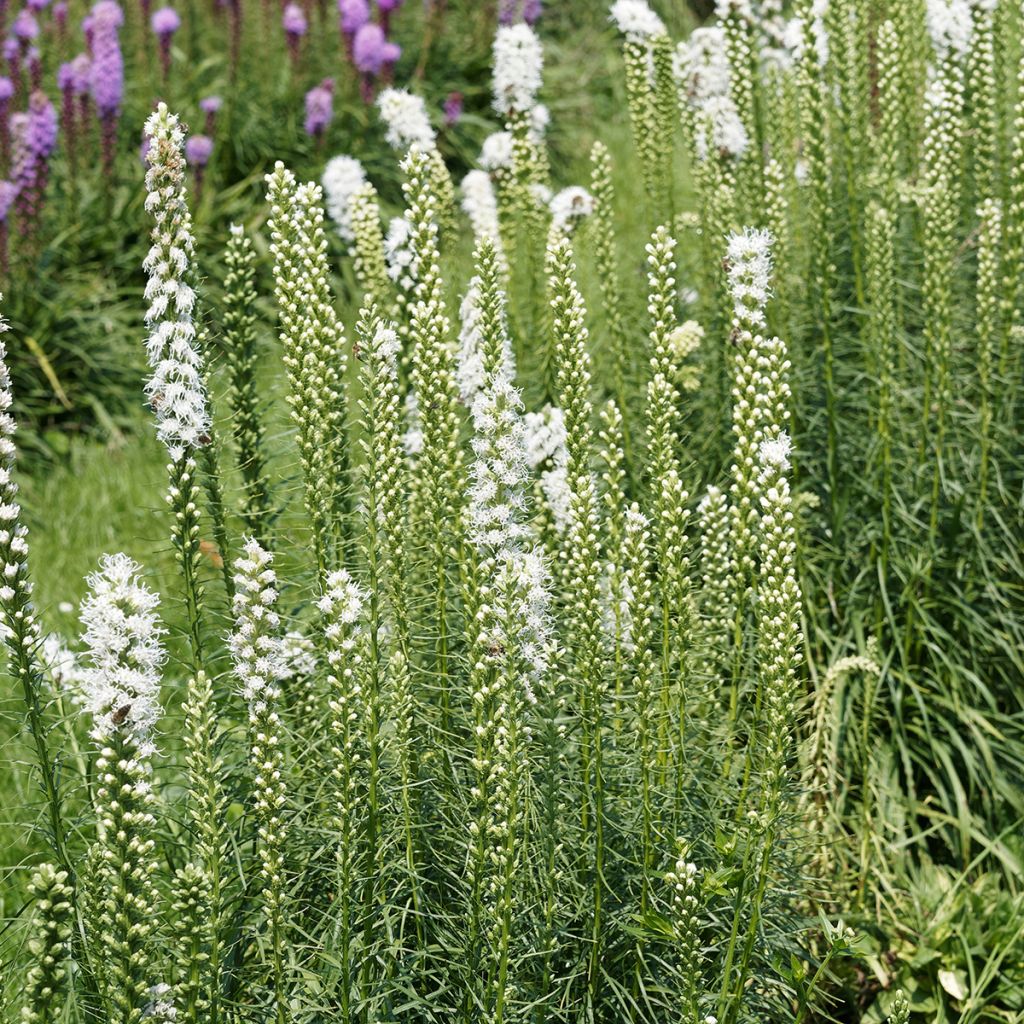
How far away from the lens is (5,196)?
27.1 ft

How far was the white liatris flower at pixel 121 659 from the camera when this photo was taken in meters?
2.66

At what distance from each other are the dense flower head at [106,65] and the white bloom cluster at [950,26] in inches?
215

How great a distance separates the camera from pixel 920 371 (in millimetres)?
5922

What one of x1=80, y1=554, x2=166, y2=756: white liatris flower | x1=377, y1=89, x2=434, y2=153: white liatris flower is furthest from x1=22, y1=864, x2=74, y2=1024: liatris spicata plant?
x1=377, y1=89, x2=434, y2=153: white liatris flower

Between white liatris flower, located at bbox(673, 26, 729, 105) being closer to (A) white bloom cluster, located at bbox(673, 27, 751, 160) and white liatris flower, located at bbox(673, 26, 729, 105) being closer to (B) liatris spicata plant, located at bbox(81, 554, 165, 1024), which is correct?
(A) white bloom cluster, located at bbox(673, 27, 751, 160)

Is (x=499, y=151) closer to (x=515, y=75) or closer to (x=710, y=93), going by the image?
(x=515, y=75)

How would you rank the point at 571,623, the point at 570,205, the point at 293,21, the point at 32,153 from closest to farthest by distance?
the point at 571,623, the point at 570,205, the point at 32,153, the point at 293,21

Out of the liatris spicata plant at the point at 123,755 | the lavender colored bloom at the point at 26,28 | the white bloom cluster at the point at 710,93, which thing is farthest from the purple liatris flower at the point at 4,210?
the liatris spicata plant at the point at 123,755

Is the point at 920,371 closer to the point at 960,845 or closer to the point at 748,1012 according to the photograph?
the point at 960,845

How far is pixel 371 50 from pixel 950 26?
18.1 feet

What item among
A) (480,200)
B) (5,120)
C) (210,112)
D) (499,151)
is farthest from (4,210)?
(499,151)

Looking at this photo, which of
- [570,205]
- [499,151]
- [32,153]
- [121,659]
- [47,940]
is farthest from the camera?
[32,153]

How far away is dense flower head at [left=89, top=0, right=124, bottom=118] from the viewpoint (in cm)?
892

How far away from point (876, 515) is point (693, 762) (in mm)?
1981
